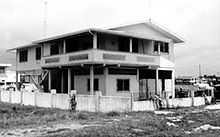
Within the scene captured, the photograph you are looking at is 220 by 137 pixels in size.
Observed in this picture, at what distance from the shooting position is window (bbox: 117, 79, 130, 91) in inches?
983

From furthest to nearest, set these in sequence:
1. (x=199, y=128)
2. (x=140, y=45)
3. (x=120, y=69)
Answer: (x=140, y=45) < (x=120, y=69) < (x=199, y=128)

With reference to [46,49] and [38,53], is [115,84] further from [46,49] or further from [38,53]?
[38,53]

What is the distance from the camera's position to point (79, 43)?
86.5 feet

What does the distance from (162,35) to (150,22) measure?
8.98 feet

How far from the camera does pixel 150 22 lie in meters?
28.0

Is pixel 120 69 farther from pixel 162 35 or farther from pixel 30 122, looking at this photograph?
pixel 30 122

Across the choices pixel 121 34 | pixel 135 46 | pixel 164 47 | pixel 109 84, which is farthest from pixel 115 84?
pixel 164 47

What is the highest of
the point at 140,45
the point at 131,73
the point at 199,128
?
the point at 140,45

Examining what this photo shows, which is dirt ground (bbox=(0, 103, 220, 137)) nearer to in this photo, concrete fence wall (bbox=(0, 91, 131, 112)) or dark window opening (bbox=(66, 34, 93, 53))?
concrete fence wall (bbox=(0, 91, 131, 112))

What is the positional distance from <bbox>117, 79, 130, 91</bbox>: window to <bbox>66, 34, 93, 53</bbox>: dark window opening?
383 cm

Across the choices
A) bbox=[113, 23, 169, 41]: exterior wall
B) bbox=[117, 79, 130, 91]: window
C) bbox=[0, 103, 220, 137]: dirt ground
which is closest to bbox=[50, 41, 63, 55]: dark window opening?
bbox=[113, 23, 169, 41]: exterior wall

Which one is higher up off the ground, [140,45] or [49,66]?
[140,45]

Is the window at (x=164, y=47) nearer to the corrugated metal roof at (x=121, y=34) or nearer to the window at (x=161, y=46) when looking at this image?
the window at (x=161, y=46)

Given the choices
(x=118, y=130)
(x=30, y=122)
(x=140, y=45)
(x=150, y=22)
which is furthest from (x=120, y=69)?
(x=118, y=130)
